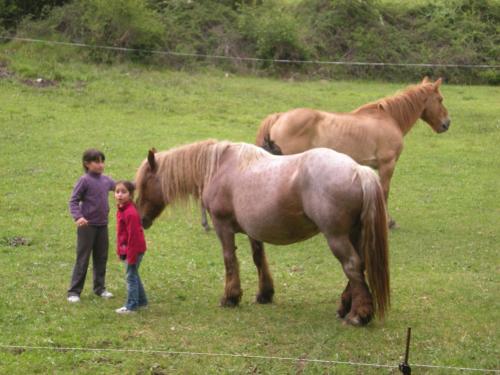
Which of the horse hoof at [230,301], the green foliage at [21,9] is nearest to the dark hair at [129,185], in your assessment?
the horse hoof at [230,301]

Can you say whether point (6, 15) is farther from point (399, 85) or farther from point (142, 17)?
point (399, 85)

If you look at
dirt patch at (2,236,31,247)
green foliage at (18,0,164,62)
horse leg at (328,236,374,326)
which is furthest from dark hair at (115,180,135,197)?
green foliage at (18,0,164,62)

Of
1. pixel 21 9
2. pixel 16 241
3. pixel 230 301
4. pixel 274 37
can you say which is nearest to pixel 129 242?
pixel 230 301

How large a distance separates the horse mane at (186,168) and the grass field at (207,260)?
40 centimetres

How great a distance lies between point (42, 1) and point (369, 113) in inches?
690

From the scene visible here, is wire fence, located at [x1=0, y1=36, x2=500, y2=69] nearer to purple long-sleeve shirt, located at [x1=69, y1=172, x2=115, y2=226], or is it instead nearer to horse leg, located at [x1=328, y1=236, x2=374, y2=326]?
purple long-sleeve shirt, located at [x1=69, y1=172, x2=115, y2=226]

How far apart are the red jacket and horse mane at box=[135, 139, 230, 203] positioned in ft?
2.38

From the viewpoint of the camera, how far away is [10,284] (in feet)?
29.6

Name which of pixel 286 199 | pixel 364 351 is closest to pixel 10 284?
pixel 286 199

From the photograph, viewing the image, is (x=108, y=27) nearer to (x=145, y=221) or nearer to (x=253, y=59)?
(x=253, y=59)

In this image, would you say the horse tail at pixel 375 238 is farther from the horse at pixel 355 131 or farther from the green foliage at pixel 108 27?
the green foliage at pixel 108 27

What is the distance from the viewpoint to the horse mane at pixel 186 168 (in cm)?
862

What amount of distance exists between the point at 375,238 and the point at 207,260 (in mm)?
3769

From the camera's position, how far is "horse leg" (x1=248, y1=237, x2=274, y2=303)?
8625 mm
